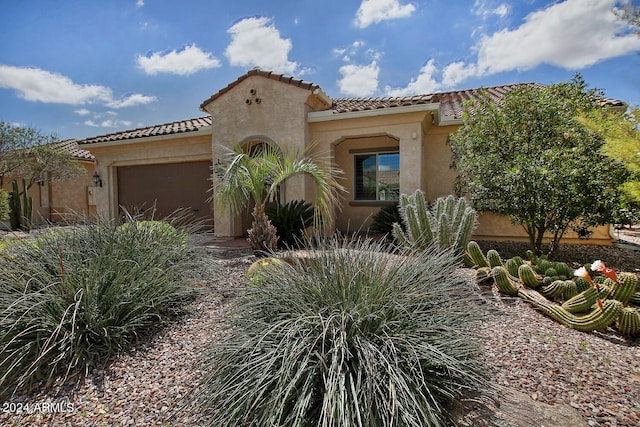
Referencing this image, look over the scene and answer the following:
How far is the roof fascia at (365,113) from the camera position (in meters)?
9.70

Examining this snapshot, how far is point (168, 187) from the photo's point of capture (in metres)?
14.1

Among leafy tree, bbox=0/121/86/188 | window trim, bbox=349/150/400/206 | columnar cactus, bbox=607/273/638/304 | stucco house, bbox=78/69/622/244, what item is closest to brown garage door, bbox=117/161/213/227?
stucco house, bbox=78/69/622/244

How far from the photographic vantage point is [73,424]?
9.16 ft

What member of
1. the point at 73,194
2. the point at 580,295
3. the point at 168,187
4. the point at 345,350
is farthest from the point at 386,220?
the point at 73,194

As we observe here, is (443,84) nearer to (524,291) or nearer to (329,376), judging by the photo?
(524,291)

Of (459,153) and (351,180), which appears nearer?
(459,153)

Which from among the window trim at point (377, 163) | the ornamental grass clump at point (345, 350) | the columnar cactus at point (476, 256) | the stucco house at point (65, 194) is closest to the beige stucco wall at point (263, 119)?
the window trim at point (377, 163)

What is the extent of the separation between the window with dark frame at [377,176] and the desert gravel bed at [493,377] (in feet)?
28.6

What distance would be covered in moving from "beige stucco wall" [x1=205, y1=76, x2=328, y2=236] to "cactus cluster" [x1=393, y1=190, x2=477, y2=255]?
4660 millimetres

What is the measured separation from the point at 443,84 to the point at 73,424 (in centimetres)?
1665

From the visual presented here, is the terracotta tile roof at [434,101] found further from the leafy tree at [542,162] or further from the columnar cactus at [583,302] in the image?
the columnar cactus at [583,302]

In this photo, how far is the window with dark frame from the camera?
41.3 ft

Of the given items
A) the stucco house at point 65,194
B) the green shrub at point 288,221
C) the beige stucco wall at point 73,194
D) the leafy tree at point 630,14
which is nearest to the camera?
the leafy tree at point 630,14

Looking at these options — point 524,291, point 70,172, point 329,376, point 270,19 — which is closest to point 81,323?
point 329,376
